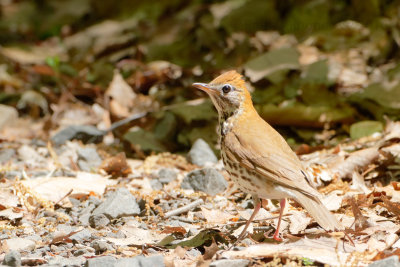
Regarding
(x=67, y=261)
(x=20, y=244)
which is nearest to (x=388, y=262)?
(x=67, y=261)

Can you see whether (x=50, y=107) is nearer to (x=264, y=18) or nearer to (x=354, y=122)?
(x=264, y=18)

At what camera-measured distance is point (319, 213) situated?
11.0ft

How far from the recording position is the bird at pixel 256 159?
345cm

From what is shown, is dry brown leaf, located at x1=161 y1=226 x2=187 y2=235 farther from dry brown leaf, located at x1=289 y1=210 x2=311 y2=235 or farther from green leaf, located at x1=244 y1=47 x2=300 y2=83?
green leaf, located at x1=244 y1=47 x2=300 y2=83

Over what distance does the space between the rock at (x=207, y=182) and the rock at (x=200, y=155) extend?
2.24 feet

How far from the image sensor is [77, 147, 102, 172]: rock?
517 centimetres

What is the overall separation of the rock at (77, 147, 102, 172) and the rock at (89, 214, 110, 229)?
3.97 ft

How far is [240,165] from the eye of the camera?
143 inches

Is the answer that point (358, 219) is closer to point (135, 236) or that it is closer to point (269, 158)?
point (269, 158)

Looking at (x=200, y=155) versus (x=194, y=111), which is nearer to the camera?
(x=200, y=155)

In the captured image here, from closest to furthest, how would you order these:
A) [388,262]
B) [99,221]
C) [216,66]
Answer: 1. [388,262]
2. [99,221]
3. [216,66]

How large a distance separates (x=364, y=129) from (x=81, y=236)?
289 centimetres

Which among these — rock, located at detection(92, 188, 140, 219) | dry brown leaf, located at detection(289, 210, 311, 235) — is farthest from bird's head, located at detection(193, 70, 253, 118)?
rock, located at detection(92, 188, 140, 219)

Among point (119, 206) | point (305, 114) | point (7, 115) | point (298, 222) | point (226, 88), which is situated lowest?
point (298, 222)
